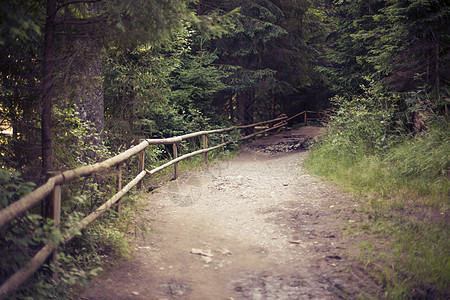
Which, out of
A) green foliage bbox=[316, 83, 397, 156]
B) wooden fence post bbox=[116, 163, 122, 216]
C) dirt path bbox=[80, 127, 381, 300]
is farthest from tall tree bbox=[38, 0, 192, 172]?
green foliage bbox=[316, 83, 397, 156]

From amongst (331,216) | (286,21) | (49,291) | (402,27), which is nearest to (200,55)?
(286,21)

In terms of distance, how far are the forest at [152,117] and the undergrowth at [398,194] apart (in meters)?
0.02

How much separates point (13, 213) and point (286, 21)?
18.1 metres

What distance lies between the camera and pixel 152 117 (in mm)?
12344

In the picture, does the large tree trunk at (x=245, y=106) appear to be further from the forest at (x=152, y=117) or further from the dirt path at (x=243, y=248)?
the dirt path at (x=243, y=248)

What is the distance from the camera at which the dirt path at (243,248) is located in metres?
3.99

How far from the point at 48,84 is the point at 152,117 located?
793cm

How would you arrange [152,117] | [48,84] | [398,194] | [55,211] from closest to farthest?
[55,211] < [48,84] < [398,194] < [152,117]

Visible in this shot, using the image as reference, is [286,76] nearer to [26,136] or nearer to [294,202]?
[294,202]

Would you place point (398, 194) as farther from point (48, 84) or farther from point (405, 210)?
point (48, 84)

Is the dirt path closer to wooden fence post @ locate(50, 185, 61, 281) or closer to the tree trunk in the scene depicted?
wooden fence post @ locate(50, 185, 61, 281)

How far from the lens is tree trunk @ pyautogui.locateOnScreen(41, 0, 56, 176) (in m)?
4.32

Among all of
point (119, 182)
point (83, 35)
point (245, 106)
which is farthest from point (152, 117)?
point (245, 106)

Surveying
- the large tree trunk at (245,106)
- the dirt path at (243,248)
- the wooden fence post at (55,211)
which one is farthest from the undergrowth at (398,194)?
the large tree trunk at (245,106)
